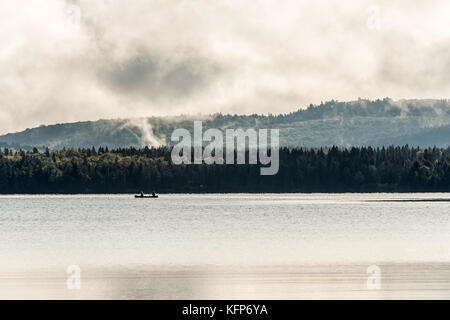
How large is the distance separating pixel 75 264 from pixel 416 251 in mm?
30759

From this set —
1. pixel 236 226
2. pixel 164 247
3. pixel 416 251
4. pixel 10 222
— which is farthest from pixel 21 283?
pixel 10 222

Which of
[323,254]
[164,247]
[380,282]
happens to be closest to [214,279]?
[380,282]

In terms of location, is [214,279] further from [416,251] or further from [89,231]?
[89,231]
